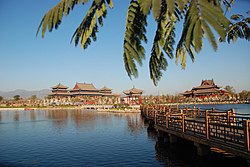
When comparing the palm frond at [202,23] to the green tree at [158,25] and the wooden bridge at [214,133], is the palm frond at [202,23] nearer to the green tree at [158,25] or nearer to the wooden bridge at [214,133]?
the green tree at [158,25]

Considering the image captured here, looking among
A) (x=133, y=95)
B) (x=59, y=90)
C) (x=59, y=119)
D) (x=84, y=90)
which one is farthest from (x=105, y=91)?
(x=59, y=119)

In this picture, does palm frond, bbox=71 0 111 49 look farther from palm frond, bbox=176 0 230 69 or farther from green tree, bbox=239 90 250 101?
green tree, bbox=239 90 250 101

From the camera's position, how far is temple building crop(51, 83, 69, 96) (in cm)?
10772

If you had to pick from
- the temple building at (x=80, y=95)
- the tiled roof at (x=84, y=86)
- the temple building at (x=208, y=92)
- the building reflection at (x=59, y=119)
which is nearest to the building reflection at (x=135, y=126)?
the building reflection at (x=59, y=119)

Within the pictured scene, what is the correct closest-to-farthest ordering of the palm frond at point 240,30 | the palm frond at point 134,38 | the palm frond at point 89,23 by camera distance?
the palm frond at point 134,38
the palm frond at point 89,23
the palm frond at point 240,30

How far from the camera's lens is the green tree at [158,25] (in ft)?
6.61

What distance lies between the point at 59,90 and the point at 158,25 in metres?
111

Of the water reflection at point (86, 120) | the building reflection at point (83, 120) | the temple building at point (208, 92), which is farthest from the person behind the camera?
the temple building at point (208, 92)

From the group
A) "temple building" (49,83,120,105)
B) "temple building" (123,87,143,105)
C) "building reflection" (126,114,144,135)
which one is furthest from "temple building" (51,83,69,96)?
"building reflection" (126,114,144,135)

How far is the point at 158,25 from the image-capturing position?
354cm

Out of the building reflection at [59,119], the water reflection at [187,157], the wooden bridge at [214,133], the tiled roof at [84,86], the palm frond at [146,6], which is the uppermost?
the tiled roof at [84,86]

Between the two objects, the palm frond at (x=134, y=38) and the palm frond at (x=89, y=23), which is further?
the palm frond at (x=89, y=23)

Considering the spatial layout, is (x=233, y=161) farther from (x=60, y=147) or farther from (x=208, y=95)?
(x=208, y=95)

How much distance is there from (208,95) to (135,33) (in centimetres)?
9181
